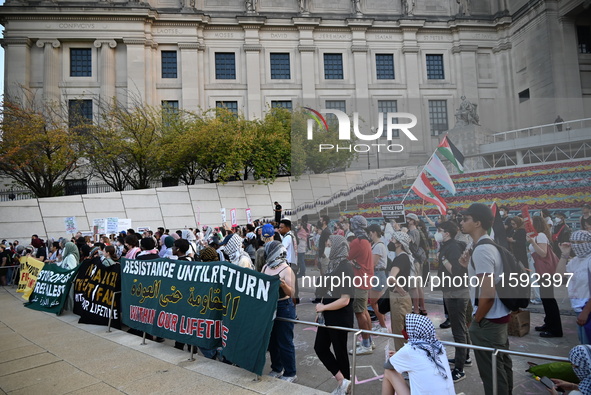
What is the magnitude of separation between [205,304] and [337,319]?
2161 millimetres

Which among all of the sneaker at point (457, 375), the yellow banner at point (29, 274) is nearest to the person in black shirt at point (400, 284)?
the sneaker at point (457, 375)

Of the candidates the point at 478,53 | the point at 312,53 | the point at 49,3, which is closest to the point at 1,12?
the point at 49,3

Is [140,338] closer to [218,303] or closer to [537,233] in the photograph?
[218,303]

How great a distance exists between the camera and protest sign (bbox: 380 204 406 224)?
532cm

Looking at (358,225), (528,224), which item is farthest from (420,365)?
(528,224)

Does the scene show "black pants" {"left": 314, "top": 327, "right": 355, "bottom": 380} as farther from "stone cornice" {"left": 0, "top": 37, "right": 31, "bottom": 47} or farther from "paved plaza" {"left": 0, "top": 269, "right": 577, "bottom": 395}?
"stone cornice" {"left": 0, "top": 37, "right": 31, "bottom": 47}

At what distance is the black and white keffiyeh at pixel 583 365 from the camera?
9.46 ft

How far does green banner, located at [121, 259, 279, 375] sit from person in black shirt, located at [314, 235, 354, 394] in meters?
0.67

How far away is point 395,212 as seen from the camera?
5352 mm

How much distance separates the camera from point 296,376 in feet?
17.3

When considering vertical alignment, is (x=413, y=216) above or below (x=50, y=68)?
below

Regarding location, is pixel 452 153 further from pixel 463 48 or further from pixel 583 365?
pixel 463 48

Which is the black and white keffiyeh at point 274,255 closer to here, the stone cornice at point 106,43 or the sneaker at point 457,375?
the sneaker at point 457,375

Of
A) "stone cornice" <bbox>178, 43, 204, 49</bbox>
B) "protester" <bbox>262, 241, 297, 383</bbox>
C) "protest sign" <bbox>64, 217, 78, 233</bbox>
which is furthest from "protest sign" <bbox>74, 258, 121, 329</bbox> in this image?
"stone cornice" <bbox>178, 43, 204, 49</bbox>
